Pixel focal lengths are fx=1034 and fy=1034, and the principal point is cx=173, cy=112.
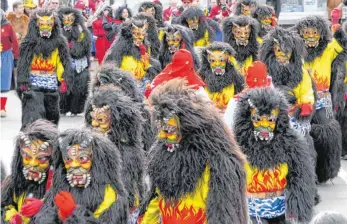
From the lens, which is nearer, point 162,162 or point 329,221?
point 329,221

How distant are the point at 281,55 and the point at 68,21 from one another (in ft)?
18.8

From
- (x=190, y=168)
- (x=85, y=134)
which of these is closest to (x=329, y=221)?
(x=190, y=168)

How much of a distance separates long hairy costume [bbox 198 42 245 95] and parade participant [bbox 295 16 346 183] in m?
1.00

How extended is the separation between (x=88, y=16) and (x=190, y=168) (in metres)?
14.8

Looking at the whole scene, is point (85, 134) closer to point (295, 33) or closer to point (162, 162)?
point (162, 162)

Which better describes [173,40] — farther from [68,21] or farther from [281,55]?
[281,55]

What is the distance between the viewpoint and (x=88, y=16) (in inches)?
853

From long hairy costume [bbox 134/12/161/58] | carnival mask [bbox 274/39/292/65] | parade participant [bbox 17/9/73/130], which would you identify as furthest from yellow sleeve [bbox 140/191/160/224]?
long hairy costume [bbox 134/12/161/58]

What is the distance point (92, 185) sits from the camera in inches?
296

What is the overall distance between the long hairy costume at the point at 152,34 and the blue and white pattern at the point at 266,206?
247 inches

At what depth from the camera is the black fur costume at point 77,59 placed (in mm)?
16344

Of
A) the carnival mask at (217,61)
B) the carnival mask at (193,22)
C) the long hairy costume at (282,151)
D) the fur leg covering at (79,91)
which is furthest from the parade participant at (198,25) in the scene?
the long hairy costume at (282,151)

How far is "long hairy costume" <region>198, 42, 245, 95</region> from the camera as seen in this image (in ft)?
38.5

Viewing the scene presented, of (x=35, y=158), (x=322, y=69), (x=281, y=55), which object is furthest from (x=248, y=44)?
(x=35, y=158)
